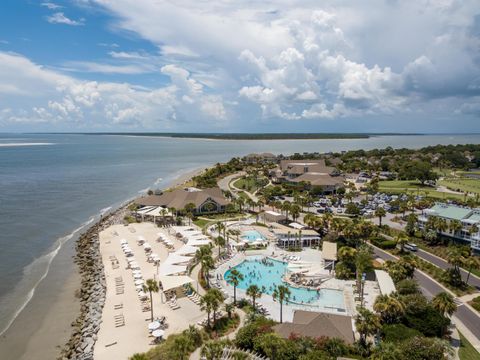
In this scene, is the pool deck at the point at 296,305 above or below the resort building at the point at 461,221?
below

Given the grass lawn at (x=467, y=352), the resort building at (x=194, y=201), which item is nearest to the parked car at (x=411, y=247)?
the grass lawn at (x=467, y=352)

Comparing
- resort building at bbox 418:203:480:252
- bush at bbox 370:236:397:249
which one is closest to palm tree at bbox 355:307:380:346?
bush at bbox 370:236:397:249

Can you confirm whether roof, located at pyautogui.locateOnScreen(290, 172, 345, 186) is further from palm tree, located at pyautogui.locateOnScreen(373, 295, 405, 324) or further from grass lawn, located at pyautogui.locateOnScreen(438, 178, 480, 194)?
palm tree, located at pyautogui.locateOnScreen(373, 295, 405, 324)

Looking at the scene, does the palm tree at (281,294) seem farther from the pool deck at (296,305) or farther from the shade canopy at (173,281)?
the shade canopy at (173,281)

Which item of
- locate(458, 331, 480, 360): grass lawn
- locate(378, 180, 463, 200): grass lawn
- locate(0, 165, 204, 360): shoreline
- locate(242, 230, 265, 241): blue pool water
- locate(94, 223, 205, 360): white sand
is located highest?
locate(378, 180, 463, 200): grass lawn

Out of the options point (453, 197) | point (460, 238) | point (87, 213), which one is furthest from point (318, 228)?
point (87, 213)
